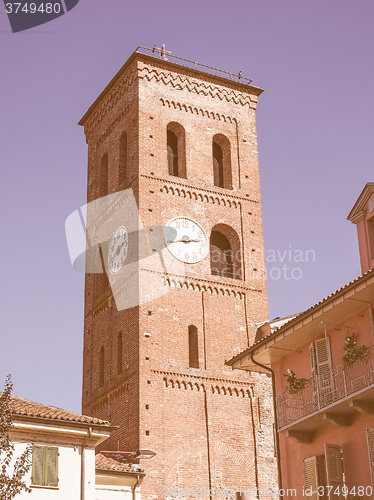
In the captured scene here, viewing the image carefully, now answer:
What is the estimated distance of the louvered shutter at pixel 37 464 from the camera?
1984cm

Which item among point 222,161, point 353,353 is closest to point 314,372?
point 353,353

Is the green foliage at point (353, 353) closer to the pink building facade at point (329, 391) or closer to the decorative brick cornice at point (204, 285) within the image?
the pink building facade at point (329, 391)

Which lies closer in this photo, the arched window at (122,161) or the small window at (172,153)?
the small window at (172,153)

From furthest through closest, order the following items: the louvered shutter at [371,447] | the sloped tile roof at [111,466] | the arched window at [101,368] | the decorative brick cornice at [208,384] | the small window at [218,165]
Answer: the small window at [218,165], the arched window at [101,368], the decorative brick cornice at [208,384], the sloped tile roof at [111,466], the louvered shutter at [371,447]

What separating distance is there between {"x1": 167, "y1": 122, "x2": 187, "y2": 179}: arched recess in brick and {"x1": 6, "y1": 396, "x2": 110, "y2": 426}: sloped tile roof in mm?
15667

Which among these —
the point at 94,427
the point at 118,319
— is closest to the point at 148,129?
the point at 118,319

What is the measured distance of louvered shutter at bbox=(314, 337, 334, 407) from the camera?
17.4 m

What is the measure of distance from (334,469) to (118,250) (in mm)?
18767

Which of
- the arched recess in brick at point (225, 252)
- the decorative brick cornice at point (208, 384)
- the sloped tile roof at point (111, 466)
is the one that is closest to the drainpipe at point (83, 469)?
the sloped tile roof at point (111, 466)

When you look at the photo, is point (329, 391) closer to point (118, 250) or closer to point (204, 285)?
point (204, 285)

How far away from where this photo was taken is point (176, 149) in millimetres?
36781

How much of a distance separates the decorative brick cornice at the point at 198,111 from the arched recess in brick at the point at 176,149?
74 centimetres

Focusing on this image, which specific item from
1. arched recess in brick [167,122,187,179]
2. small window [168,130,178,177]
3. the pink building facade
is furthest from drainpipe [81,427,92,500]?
small window [168,130,178,177]

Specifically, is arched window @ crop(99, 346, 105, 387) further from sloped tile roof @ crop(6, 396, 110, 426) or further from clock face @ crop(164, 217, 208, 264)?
sloped tile roof @ crop(6, 396, 110, 426)
